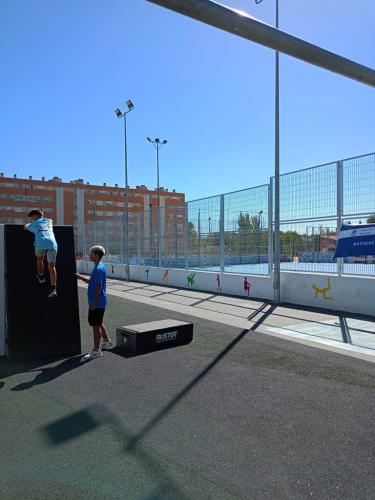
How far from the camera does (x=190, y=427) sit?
4145 mm

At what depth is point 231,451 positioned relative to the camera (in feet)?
11.9

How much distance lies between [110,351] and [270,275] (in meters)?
7.25

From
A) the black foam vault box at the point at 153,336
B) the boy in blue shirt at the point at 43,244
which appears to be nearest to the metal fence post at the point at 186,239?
the black foam vault box at the point at 153,336

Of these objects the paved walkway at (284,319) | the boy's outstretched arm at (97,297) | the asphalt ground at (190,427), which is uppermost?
the boy's outstretched arm at (97,297)

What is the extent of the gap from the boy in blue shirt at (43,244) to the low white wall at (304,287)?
23.7 ft

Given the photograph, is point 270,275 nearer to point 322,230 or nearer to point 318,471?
point 322,230

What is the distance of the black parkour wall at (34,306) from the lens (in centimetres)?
649

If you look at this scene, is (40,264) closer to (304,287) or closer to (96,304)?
(96,304)

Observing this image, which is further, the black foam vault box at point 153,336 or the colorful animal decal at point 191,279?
the colorful animal decal at point 191,279

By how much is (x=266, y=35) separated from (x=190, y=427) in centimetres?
→ 348

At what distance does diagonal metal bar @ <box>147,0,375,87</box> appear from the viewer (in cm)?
299

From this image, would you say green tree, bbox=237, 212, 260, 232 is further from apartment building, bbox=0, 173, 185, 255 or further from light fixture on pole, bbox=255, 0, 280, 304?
apartment building, bbox=0, 173, 185, 255

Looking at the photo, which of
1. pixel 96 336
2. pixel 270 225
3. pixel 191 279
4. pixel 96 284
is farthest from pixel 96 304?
pixel 191 279

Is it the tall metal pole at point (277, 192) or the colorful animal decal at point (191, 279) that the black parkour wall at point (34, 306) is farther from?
the colorful animal decal at point (191, 279)
